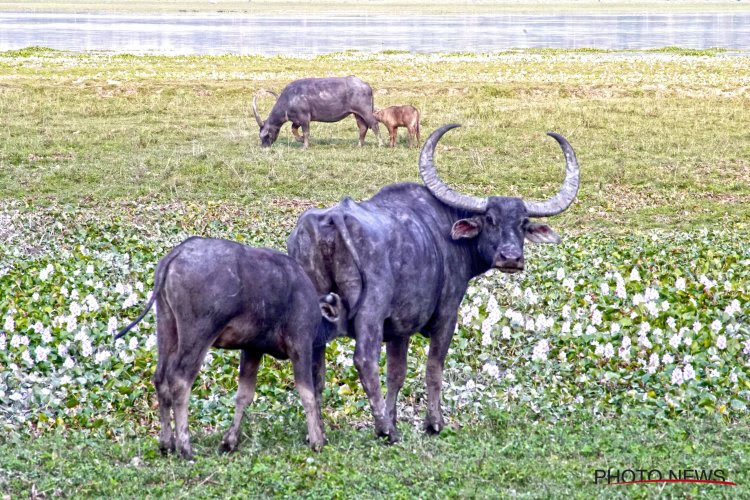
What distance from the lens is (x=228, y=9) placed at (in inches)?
6024

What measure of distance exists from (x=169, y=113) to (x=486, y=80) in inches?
509

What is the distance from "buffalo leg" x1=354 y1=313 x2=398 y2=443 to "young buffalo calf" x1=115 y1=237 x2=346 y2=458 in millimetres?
209

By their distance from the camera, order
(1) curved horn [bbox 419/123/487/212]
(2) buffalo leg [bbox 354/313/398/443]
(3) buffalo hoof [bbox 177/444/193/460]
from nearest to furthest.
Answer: (3) buffalo hoof [bbox 177/444/193/460], (2) buffalo leg [bbox 354/313/398/443], (1) curved horn [bbox 419/123/487/212]

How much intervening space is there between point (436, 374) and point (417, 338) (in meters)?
2.30

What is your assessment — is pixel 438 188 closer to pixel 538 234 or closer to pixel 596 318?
pixel 538 234

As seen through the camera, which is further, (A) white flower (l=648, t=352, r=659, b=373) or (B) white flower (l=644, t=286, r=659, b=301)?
(B) white flower (l=644, t=286, r=659, b=301)

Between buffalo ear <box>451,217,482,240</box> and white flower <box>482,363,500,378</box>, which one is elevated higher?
buffalo ear <box>451,217,482,240</box>

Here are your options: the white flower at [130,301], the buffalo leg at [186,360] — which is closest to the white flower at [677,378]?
the buffalo leg at [186,360]

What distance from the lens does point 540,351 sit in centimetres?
959

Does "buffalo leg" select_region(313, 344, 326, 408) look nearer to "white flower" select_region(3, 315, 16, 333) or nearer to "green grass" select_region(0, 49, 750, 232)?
"white flower" select_region(3, 315, 16, 333)

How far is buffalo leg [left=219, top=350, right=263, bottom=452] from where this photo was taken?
24.0ft

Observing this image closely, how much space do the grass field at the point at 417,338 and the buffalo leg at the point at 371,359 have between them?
0.18 meters

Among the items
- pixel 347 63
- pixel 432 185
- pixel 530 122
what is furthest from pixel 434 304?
pixel 347 63

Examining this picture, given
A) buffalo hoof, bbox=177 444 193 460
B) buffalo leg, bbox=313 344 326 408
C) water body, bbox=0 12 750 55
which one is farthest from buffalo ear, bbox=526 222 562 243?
water body, bbox=0 12 750 55
